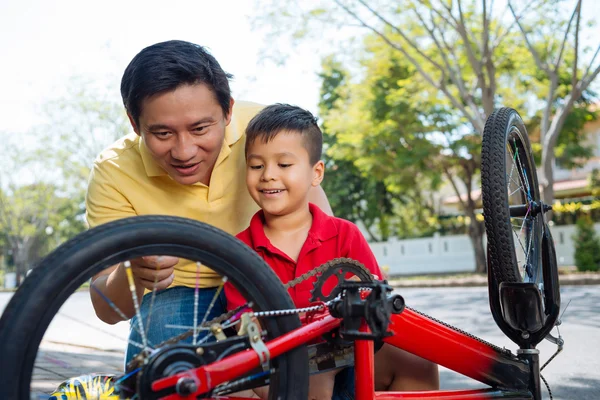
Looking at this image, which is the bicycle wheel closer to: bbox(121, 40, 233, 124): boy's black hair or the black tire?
bbox(121, 40, 233, 124): boy's black hair

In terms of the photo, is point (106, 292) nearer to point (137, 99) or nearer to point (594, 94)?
Result: point (137, 99)

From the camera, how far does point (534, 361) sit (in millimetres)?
2178

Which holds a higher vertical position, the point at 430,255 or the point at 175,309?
the point at 175,309

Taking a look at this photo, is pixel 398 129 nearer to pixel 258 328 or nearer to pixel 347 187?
pixel 347 187

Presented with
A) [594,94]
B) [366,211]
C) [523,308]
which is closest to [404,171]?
[594,94]

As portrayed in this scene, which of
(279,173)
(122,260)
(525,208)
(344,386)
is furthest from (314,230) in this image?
(525,208)

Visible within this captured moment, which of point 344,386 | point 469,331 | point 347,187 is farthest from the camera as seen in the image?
point 347,187

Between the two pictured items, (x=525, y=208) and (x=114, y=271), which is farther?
(x=525, y=208)

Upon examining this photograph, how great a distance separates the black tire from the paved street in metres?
1.01

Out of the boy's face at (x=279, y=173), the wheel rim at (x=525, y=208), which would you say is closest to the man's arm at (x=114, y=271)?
the boy's face at (x=279, y=173)

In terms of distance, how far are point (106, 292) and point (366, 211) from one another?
26.4 meters

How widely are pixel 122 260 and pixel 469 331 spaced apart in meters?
5.26

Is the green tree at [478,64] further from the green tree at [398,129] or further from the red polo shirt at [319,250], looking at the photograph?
the red polo shirt at [319,250]

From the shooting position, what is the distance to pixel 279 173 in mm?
2215
